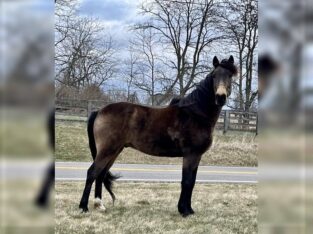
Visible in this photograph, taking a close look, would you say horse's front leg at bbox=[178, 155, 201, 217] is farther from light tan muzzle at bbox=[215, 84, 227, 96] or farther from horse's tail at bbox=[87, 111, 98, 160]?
horse's tail at bbox=[87, 111, 98, 160]

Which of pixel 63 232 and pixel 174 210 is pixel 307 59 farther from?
pixel 174 210

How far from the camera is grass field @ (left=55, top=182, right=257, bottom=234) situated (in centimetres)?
329

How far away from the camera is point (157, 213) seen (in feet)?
13.0

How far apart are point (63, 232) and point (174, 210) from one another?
1.56 m

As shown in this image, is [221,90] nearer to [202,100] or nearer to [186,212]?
[202,100]

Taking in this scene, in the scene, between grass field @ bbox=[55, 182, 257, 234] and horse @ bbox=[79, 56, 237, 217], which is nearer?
grass field @ bbox=[55, 182, 257, 234]

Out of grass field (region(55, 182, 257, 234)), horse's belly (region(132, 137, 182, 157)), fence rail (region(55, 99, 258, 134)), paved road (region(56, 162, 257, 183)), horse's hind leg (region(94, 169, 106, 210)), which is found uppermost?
fence rail (region(55, 99, 258, 134))

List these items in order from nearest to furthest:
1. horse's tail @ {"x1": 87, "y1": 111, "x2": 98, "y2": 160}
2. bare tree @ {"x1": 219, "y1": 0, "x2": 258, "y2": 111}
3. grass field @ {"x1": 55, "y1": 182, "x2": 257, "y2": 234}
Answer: bare tree @ {"x1": 219, "y1": 0, "x2": 258, "y2": 111} < grass field @ {"x1": 55, "y1": 182, "x2": 257, "y2": 234} < horse's tail @ {"x1": 87, "y1": 111, "x2": 98, "y2": 160}

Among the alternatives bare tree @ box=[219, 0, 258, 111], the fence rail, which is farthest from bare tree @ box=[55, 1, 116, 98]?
bare tree @ box=[219, 0, 258, 111]

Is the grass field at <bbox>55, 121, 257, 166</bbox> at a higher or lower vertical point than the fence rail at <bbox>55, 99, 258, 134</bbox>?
lower

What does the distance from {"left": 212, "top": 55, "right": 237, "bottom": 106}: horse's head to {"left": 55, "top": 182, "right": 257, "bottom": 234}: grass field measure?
118 cm

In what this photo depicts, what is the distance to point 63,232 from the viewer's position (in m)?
2.95

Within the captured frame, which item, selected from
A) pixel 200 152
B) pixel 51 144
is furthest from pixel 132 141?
pixel 51 144

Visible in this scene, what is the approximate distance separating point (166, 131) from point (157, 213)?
86 centimetres
